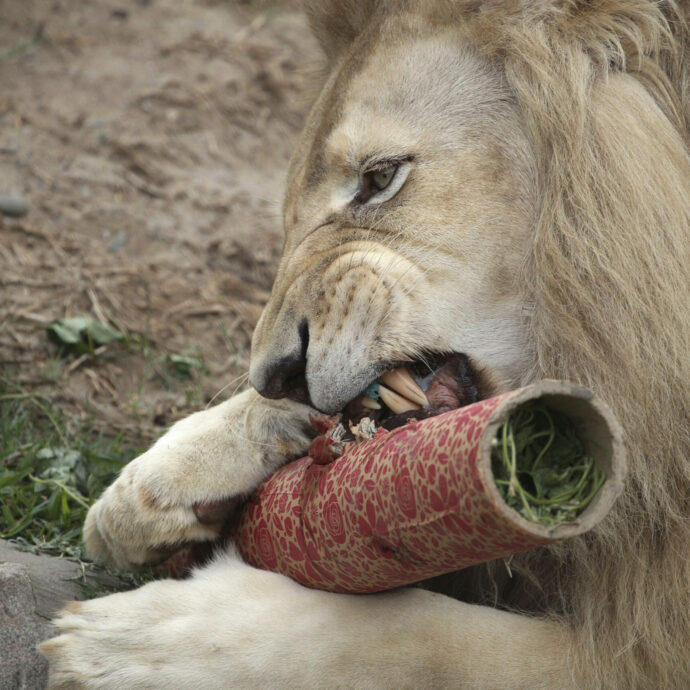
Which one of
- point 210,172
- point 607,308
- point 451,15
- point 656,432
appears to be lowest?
point 210,172

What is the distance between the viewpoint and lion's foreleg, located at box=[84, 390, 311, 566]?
239 cm

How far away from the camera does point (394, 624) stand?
213 centimetres

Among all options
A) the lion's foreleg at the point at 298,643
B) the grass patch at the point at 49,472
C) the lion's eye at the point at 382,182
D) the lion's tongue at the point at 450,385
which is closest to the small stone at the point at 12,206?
the grass patch at the point at 49,472

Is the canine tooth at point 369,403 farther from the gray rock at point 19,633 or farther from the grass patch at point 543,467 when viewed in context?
the gray rock at point 19,633

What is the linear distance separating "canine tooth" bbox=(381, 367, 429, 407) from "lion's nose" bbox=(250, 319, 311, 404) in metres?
0.20

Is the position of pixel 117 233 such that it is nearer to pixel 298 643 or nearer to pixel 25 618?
pixel 25 618

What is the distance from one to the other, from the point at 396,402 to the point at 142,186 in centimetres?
281

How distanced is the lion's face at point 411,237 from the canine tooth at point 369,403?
25 mm

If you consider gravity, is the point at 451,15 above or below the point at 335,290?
above

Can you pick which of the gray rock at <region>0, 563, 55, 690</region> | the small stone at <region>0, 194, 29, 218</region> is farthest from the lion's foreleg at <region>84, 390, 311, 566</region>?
the small stone at <region>0, 194, 29, 218</region>

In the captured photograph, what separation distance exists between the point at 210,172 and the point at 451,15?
266 centimetres

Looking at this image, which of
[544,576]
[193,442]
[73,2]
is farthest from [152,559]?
[73,2]

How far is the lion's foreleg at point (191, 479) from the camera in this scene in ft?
7.83

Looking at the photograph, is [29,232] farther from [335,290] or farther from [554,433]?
[554,433]
